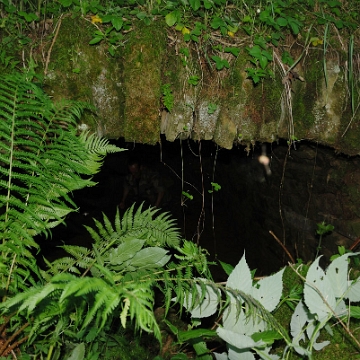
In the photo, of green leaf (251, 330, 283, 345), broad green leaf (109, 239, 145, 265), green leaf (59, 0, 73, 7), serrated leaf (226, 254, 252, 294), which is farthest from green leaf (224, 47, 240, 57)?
green leaf (251, 330, 283, 345)

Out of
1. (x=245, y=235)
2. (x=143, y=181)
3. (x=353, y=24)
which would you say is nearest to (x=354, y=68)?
(x=353, y=24)

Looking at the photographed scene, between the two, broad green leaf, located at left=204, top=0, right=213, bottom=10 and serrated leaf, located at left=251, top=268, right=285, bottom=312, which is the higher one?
broad green leaf, located at left=204, top=0, right=213, bottom=10

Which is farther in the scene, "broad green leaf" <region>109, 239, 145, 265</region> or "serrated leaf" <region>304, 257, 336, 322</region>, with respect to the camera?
"broad green leaf" <region>109, 239, 145, 265</region>

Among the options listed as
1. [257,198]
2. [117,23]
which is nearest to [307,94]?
[117,23]

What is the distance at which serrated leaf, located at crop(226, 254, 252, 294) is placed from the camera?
5.23 ft

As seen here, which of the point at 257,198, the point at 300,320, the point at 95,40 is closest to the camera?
the point at 300,320

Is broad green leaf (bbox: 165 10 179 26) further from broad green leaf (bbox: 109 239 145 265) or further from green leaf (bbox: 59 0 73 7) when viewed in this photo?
broad green leaf (bbox: 109 239 145 265)

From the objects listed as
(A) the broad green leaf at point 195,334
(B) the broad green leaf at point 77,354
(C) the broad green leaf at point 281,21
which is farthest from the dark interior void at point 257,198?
(B) the broad green leaf at point 77,354

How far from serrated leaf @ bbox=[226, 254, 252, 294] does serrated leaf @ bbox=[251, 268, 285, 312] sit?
53 millimetres

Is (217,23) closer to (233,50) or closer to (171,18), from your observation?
(233,50)

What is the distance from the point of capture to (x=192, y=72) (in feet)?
8.64

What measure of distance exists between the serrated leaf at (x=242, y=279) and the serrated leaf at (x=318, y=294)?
219 mm

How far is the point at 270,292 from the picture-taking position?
161 centimetres

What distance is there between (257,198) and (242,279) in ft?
10.6
